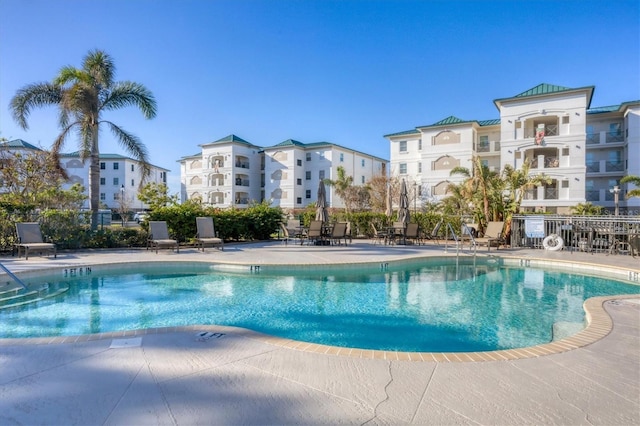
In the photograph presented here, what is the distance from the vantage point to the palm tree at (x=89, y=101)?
15.2 m

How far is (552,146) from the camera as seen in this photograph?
30.9 meters

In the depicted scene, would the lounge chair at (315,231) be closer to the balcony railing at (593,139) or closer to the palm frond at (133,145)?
the palm frond at (133,145)

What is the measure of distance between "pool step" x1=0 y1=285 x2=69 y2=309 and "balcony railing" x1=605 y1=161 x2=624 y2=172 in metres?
41.7

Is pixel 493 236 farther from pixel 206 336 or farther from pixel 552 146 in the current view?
pixel 552 146

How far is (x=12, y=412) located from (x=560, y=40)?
1627 centimetres

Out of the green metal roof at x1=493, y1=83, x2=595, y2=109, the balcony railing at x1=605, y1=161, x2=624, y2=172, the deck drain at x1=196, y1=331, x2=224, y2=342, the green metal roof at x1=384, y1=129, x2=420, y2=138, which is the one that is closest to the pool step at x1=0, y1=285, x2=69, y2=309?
the deck drain at x1=196, y1=331, x2=224, y2=342

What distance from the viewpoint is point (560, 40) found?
1259 centimetres

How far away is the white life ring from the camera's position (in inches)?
546

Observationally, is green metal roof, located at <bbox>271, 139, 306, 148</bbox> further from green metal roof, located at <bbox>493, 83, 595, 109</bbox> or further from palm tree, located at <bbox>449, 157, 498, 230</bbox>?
palm tree, located at <bbox>449, 157, 498, 230</bbox>

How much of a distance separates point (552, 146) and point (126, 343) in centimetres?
3543

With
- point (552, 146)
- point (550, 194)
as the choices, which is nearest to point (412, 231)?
point (550, 194)

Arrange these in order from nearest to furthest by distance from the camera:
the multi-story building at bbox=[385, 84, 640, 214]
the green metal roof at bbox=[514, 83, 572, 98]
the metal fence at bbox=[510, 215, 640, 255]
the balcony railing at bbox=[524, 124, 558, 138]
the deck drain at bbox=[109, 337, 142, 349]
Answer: the deck drain at bbox=[109, 337, 142, 349] < the metal fence at bbox=[510, 215, 640, 255] < the multi-story building at bbox=[385, 84, 640, 214] < the green metal roof at bbox=[514, 83, 572, 98] < the balcony railing at bbox=[524, 124, 558, 138]

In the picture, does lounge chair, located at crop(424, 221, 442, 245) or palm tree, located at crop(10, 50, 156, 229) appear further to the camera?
lounge chair, located at crop(424, 221, 442, 245)

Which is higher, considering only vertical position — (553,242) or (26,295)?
(553,242)
